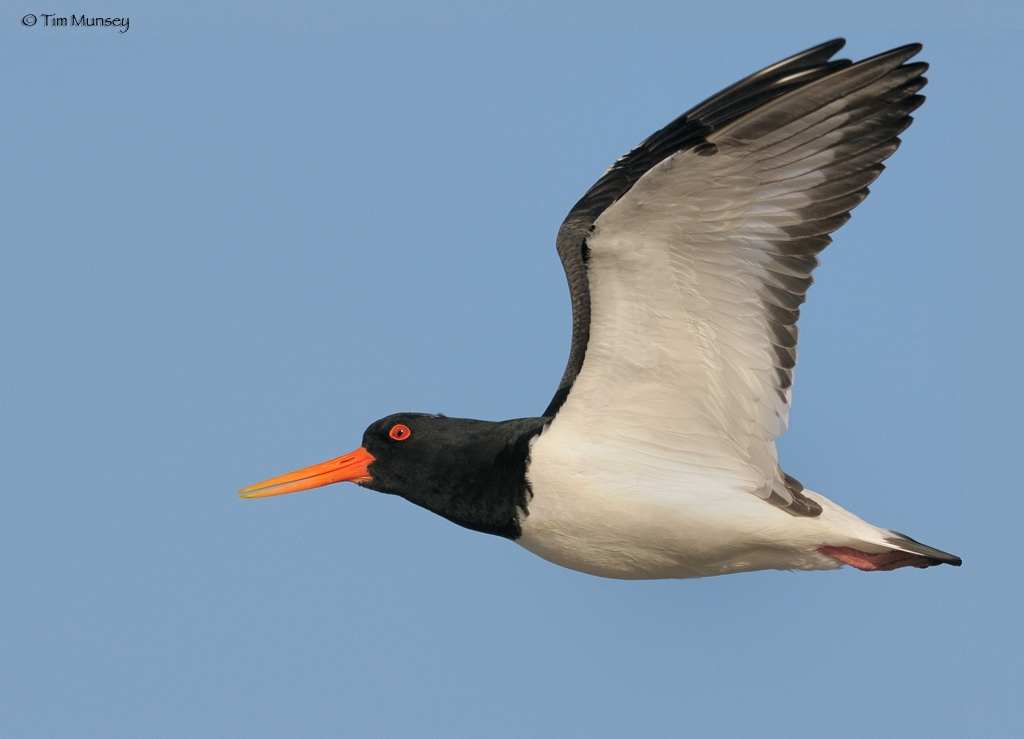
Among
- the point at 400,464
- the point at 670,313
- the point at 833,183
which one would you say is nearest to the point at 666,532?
the point at 670,313

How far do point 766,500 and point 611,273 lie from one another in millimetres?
1494

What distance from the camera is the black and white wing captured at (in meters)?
5.44

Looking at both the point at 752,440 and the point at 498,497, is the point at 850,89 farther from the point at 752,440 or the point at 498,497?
the point at 498,497

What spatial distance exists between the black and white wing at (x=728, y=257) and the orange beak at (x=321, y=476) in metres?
1.23

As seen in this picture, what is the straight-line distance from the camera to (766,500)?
20.2 ft

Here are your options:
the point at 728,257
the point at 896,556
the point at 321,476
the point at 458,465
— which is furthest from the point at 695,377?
the point at 321,476

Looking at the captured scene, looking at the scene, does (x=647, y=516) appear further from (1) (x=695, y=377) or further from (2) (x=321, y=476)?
(2) (x=321, y=476)

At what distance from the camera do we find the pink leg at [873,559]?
6.20 meters

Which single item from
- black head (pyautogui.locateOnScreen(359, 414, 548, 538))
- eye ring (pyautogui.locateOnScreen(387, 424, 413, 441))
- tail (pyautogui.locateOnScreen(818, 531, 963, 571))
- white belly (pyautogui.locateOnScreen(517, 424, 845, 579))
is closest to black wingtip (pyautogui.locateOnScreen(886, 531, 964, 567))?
tail (pyautogui.locateOnScreen(818, 531, 963, 571))

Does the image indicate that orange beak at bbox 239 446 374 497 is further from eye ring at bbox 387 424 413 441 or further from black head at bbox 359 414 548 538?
eye ring at bbox 387 424 413 441

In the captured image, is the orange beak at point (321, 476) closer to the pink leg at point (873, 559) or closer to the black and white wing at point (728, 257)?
the black and white wing at point (728, 257)

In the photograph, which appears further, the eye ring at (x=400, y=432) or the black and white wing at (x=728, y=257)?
the eye ring at (x=400, y=432)


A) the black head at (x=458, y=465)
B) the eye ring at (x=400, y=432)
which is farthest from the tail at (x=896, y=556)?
the eye ring at (x=400, y=432)

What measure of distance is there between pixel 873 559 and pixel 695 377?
4.62 feet
